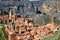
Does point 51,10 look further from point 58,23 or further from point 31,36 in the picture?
point 31,36

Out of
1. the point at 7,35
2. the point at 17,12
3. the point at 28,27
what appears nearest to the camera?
the point at 7,35

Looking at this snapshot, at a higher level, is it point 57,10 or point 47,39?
point 57,10

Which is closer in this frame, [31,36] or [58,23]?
[31,36]

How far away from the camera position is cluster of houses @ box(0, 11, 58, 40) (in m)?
3.23

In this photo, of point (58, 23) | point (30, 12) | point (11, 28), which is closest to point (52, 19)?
point (58, 23)

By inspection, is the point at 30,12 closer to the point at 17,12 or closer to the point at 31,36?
the point at 17,12

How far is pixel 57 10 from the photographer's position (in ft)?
12.2

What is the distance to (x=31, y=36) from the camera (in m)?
3.23

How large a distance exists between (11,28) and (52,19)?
624mm

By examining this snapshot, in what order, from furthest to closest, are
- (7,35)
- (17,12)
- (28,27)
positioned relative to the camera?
(17,12)
(28,27)
(7,35)

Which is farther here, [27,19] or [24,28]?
[27,19]

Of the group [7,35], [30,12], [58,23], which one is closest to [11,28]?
[7,35]

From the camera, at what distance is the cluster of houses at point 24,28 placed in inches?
127

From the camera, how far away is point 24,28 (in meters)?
3.37
